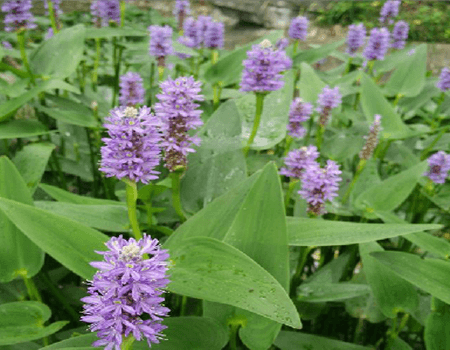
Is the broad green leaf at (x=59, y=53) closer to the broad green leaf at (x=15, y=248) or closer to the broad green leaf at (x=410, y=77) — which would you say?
the broad green leaf at (x=15, y=248)

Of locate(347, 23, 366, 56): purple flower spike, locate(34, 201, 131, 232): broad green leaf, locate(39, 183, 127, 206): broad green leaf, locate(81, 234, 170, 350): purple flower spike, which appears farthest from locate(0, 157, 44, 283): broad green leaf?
locate(347, 23, 366, 56): purple flower spike

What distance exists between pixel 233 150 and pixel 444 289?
2.57 feet

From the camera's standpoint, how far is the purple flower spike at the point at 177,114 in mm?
1258

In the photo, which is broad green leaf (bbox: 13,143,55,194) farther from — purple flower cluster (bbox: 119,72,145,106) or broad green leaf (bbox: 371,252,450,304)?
broad green leaf (bbox: 371,252,450,304)

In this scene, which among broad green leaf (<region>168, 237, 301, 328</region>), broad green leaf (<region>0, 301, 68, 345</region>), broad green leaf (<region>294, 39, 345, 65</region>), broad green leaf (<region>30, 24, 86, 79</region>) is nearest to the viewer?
broad green leaf (<region>168, 237, 301, 328</region>)

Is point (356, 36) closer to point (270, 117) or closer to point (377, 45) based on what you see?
point (377, 45)

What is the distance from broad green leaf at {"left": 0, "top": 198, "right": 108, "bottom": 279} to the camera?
1084 mm

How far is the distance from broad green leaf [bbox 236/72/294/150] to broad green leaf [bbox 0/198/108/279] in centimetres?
78

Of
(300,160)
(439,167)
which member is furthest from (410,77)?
(300,160)

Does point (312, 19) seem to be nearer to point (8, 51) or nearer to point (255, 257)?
point (8, 51)

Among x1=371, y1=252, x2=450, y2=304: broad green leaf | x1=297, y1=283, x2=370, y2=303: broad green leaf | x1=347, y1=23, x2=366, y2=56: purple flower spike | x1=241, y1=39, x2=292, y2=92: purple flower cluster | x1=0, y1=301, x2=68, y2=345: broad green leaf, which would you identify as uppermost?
x1=241, y1=39, x2=292, y2=92: purple flower cluster

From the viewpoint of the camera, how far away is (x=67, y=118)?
6.22 ft

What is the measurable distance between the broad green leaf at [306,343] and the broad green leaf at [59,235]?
65 centimetres

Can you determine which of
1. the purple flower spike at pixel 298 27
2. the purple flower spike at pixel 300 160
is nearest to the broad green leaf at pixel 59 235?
the purple flower spike at pixel 300 160
